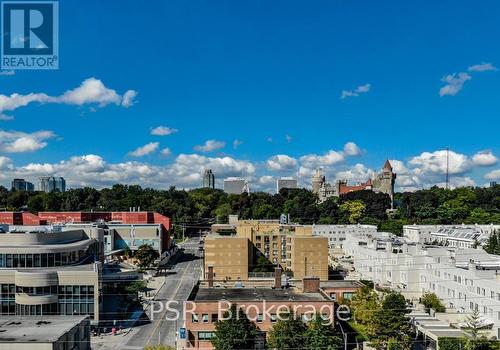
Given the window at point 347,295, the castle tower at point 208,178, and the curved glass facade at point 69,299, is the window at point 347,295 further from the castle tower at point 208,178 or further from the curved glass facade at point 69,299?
the castle tower at point 208,178

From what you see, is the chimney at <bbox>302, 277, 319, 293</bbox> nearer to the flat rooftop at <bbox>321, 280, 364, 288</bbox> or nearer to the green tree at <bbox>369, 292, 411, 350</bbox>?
the green tree at <bbox>369, 292, 411, 350</bbox>

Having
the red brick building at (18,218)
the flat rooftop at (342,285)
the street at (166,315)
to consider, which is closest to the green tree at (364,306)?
the flat rooftop at (342,285)

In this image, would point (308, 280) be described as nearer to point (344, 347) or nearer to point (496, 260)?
point (344, 347)

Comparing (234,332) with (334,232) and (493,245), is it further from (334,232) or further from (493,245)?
(334,232)

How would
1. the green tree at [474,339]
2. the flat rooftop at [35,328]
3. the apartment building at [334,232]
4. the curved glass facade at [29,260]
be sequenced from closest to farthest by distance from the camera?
the flat rooftop at [35,328] < the green tree at [474,339] < the curved glass facade at [29,260] < the apartment building at [334,232]

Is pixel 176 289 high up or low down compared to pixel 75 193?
down

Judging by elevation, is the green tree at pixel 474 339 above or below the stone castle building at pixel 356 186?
below

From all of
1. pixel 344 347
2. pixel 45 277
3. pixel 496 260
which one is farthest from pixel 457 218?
pixel 45 277

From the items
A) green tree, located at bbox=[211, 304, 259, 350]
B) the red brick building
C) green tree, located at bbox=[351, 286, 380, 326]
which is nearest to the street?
green tree, located at bbox=[211, 304, 259, 350]
